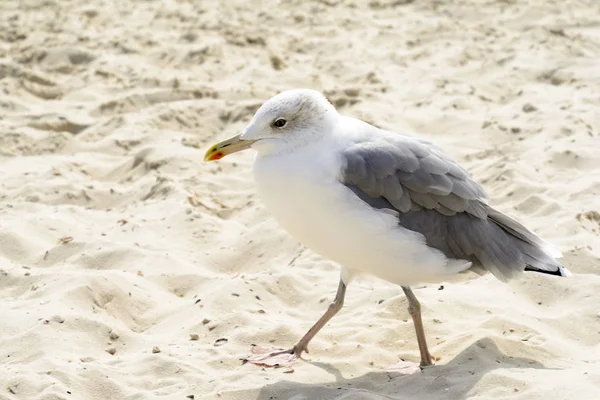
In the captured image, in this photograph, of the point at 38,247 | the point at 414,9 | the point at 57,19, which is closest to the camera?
the point at 38,247

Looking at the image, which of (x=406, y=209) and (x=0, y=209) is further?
(x=0, y=209)

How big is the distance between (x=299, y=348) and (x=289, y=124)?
104 cm

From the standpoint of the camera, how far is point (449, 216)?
462 centimetres

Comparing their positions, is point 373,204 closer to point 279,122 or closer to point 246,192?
point 279,122

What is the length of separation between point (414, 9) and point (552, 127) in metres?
3.79

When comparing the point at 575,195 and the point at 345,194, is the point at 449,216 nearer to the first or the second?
Answer: the point at 345,194

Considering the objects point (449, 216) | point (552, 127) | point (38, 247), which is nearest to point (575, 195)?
point (552, 127)

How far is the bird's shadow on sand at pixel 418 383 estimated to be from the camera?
13.5 ft

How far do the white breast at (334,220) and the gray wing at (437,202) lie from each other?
7 centimetres

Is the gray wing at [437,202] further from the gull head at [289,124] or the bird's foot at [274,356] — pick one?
the bird's foot at [274,356]

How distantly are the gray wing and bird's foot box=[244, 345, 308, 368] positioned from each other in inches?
31.4

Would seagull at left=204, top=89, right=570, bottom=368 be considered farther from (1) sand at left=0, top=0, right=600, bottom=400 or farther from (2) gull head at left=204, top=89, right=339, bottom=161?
(1) sand at left=0, top=0, right=600, bottom=400

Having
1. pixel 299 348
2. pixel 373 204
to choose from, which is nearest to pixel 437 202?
pixel 373 204

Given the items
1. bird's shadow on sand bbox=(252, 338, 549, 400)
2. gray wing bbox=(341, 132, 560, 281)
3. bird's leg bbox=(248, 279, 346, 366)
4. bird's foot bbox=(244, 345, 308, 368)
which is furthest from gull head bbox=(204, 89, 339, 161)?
bird's shadow on sand bbox=(252, 338, 549, 400)
